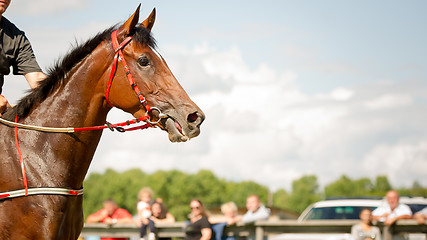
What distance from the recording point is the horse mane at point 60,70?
464 cm

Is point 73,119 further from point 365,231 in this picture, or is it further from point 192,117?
point 365,231

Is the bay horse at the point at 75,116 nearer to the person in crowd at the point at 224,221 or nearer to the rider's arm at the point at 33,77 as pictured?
the rider's arm at the point at 33,77

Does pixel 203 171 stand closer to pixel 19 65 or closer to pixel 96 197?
pixel 96 197

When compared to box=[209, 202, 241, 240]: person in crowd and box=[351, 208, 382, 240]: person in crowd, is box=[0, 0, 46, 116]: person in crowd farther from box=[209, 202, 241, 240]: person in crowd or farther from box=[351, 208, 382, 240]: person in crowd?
box=[351, 208, 382, 240]: person in crowd

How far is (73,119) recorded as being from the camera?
4570 millimetres

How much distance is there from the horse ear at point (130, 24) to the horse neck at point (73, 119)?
230 millimetres

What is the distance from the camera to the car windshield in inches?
494

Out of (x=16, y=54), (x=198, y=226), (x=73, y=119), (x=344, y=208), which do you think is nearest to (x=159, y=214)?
(x=198, y=226)

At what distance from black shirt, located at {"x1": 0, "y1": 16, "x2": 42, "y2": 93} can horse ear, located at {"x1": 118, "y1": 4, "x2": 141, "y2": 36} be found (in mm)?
856

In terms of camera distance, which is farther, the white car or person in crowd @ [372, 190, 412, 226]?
the white car

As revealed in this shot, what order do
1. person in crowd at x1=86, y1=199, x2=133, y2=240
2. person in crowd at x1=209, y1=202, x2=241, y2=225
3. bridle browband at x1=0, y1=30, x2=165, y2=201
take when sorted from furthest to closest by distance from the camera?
person in crowd at x1=86, y1=199, x2=133, y2=240
person in crowd at x1=209, y1=202, x2=241, y2=225
bridle browband at x1=0, y1=30, x2=165, y2=201

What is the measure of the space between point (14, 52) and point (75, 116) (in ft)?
2.80

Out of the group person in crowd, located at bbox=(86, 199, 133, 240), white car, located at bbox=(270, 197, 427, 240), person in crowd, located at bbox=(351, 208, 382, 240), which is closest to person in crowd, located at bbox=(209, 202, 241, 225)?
person in crowd, located at bbox=(86, 199, 133, 240)

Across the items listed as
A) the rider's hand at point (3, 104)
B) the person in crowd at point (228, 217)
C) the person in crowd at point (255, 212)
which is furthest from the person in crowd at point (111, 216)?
the rider's hand at point (3, 104)
